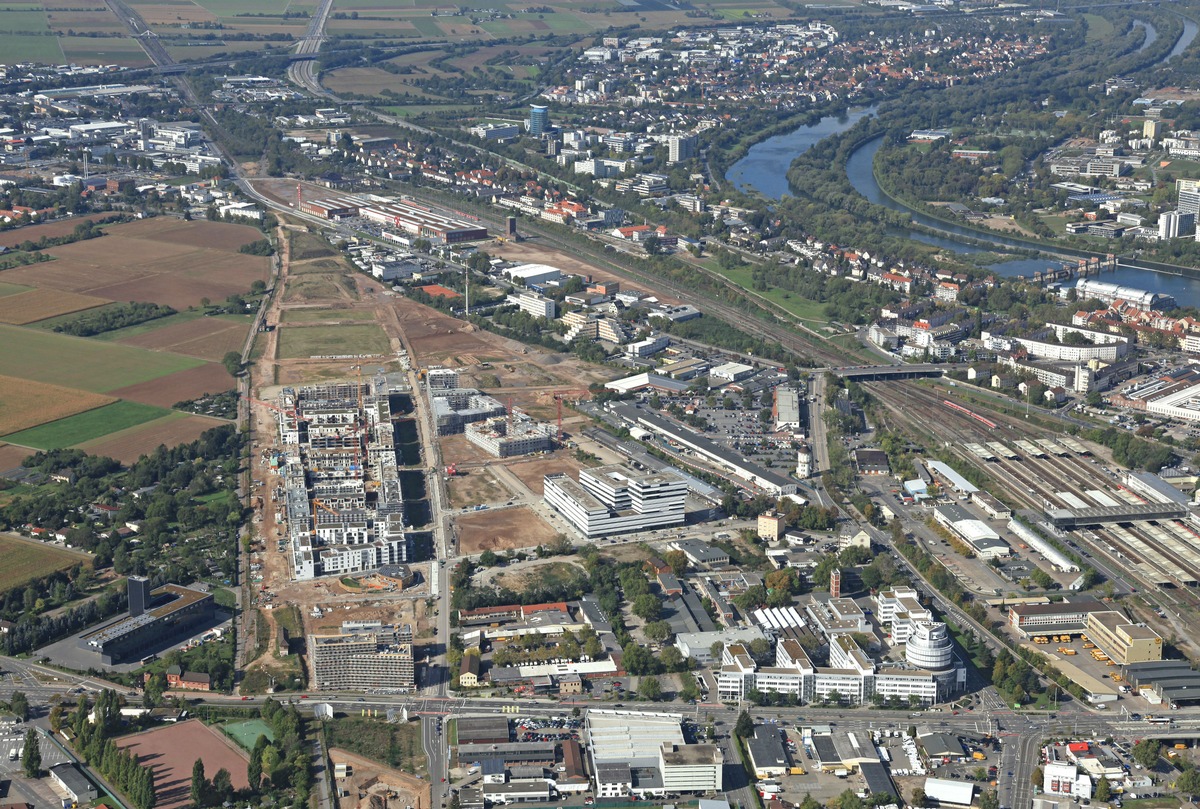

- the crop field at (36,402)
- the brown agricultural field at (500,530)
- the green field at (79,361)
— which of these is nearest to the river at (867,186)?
the brown agricultural field at (500,530)

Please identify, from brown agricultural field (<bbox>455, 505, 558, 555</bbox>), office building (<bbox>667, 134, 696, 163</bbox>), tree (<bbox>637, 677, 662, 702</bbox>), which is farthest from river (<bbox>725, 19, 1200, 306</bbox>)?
tree (<bbox>637, 677, 662, 702</bbox>)

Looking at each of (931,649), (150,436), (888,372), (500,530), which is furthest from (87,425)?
(931,649)

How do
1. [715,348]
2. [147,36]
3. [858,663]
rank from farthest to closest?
[147,36]
[715,348]
[858,663]

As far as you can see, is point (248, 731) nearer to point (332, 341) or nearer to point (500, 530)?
point (500, 530)

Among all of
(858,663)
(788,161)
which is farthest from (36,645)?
(788,161)

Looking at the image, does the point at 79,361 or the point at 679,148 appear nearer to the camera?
the point at 79,361

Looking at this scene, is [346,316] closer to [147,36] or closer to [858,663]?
[858,663]
